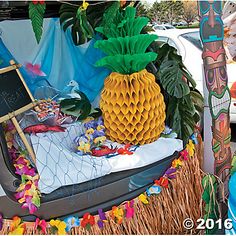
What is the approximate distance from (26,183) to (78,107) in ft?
2.78

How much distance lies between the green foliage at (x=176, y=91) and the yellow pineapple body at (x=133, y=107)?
23 cm

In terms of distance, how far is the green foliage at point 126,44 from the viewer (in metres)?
2.57

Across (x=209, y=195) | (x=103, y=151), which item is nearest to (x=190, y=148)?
(x=209, y=195)

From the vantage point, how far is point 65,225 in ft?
7.70

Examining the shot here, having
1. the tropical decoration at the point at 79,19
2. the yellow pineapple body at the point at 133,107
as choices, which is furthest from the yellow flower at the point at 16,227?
the tropical decoration at the point at 79,19

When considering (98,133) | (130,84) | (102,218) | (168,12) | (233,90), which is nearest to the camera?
(102,218)

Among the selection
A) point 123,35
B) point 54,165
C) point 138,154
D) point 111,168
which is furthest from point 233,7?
point 54,165

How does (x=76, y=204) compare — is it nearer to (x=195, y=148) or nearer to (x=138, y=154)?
(x=138, y=154)

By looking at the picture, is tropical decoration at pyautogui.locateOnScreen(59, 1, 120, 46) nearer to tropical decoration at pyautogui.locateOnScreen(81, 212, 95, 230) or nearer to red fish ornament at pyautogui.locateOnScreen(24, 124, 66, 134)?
red fish ornament at pyautogui.locateOnScreen(24, 124, 66, 134)

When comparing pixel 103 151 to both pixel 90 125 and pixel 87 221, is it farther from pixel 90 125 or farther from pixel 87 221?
pixel 87 221

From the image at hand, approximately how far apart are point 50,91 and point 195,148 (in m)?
1.21

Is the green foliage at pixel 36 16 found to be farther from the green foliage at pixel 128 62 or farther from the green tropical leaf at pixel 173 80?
the green tropical leaf at pixel 173 80

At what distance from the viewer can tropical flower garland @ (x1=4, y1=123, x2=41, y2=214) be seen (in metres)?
2.31

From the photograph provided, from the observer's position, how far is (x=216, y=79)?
2.70m
